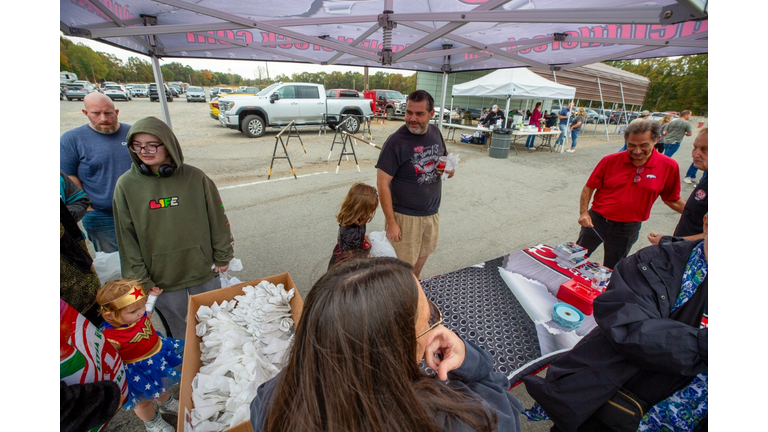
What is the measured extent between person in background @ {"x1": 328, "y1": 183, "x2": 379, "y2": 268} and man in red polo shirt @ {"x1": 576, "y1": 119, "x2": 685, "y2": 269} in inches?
79.8

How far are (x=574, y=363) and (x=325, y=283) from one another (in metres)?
1.31

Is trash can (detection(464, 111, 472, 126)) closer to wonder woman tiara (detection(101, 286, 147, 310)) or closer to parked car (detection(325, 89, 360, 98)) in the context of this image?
parked car (detection(325, 89, 360, 98))

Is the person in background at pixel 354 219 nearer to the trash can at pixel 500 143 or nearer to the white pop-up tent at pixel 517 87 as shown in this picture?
the trash can at pixel 500 143

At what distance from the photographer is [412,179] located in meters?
2.66

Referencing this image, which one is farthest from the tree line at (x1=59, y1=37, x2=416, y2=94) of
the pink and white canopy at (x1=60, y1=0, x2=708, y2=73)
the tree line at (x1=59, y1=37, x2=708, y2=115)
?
the pink and white canopy at (x1=60, y1=0, x2=708, y2=73)

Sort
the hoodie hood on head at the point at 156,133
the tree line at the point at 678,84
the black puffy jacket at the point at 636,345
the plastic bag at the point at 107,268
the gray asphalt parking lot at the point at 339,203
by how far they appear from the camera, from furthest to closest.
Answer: the tree line at the point at 678,84 → the gray asphalt parking lot at the point at 339,203 → the plastic bag at the point at 107,268 → the hoodie hood on head at the point at 156,133 → the black puffy jacket at the point at 636,345

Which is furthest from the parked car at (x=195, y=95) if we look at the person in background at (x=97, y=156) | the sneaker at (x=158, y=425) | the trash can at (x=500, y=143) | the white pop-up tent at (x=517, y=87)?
the sneaker at (x=158, y=425)

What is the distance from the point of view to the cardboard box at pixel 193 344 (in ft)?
4.35

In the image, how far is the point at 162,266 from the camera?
197cm

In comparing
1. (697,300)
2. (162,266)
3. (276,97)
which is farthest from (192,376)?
(276,97)

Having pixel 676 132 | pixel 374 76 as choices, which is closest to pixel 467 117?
pixel 676 132

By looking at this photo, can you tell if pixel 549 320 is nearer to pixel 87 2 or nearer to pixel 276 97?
pixel 87 2

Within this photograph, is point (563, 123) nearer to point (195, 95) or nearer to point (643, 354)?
point (643, 354)

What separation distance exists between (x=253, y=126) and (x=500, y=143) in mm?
9521
